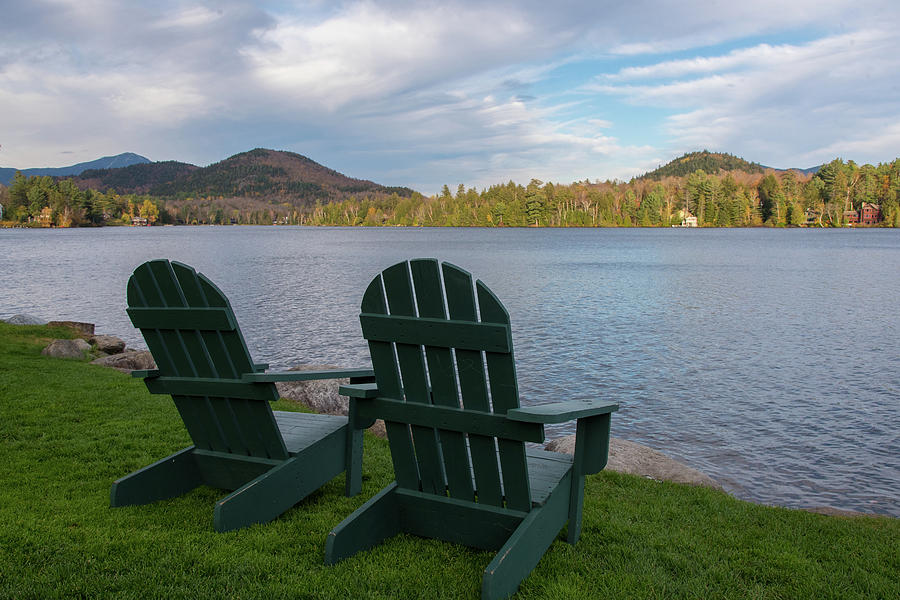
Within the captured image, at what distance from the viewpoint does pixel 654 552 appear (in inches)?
133

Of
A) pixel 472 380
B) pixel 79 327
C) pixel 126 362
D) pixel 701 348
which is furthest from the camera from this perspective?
pixel 701 348

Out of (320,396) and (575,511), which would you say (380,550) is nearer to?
(575,511)

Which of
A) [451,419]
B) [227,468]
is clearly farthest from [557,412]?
[227,468]

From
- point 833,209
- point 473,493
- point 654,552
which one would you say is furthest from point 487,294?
point 833,209

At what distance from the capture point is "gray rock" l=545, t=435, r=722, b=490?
5.52 metres

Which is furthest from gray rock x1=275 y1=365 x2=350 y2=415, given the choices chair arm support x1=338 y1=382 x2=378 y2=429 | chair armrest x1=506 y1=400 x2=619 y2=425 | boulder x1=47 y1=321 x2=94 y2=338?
boulder x1=47 y1=321 x2=94 y2=338

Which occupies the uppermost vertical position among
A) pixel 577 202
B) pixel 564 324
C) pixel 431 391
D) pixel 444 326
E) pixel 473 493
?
pixel 577 202

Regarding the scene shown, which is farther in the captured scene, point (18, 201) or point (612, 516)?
point (18, 201)

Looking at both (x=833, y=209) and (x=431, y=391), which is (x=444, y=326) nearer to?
(x=431, y=391)

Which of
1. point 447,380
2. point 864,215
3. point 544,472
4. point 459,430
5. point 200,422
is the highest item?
point 864,215

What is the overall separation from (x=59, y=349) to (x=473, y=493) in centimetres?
999

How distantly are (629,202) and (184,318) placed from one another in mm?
156553

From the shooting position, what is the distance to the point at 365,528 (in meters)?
3.15

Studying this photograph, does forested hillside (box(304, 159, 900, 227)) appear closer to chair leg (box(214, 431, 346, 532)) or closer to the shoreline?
the shoreline
